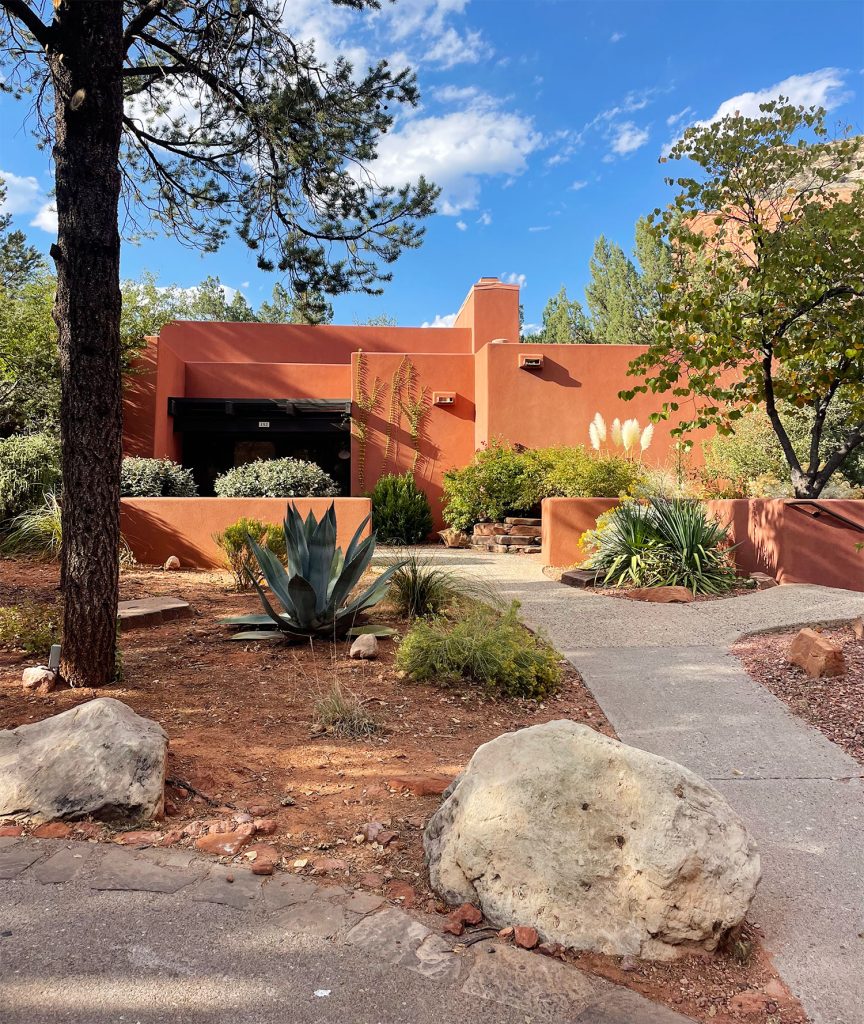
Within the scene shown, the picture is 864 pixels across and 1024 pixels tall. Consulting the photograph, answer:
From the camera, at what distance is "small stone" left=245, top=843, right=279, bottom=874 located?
2.47 metres

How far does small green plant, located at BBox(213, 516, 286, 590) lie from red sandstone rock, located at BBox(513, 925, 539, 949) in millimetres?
5865

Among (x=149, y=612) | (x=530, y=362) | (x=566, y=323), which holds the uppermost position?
(x=566, y=323)

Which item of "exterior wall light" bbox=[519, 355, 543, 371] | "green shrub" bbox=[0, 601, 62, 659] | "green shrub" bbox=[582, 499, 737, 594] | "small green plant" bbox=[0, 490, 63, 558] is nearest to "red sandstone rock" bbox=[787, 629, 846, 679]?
"green shrub" bbox=[582, 499, 737, 594]

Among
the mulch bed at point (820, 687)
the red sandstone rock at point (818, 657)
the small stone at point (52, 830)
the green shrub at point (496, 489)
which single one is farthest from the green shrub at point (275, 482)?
the small stone at point (52, 830)

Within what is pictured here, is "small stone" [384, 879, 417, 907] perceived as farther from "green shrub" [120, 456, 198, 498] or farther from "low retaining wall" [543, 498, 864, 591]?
"green shrub" [120, 456, 198, 498]

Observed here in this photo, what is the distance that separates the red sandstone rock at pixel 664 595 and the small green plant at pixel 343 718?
4.83m

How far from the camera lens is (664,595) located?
7.96 meters

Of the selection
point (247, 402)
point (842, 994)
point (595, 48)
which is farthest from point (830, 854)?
point (247, 402)

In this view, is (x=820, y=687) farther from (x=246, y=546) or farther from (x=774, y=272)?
(x=246, y=546)

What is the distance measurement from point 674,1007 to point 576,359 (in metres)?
15.1

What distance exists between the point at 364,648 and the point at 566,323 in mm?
30677

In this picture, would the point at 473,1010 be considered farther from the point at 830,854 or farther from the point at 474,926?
the point at 830,854

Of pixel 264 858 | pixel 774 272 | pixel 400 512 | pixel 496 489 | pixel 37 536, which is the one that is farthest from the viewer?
pixel 400 512

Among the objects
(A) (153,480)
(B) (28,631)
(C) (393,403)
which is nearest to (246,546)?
(B) (28,631)
